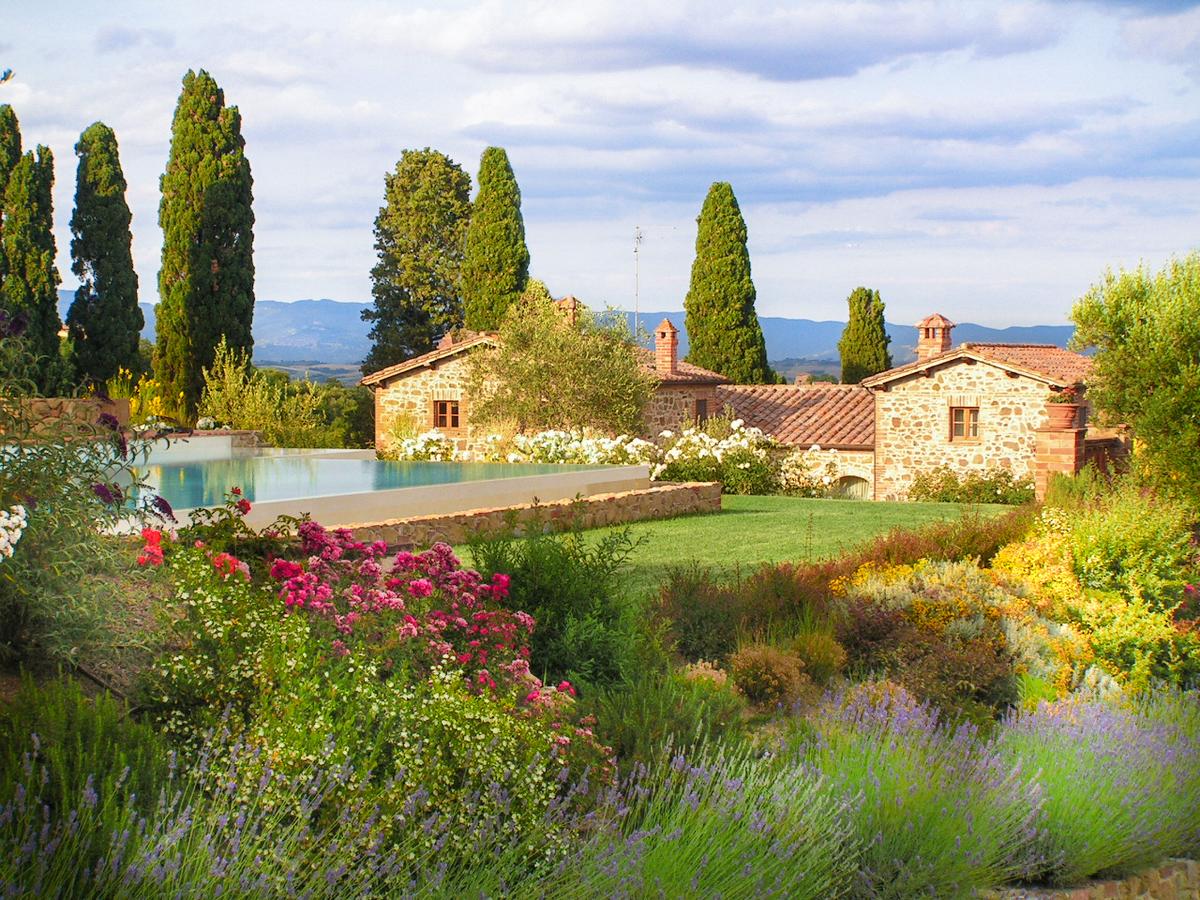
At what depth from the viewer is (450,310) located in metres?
38.4

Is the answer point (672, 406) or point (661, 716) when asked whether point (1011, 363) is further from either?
point (661, 716)

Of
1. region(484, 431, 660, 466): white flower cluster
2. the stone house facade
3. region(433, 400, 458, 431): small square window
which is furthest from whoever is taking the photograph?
region(433, 400, 458, 431): small square window

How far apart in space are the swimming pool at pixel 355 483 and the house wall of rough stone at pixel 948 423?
14.1 m

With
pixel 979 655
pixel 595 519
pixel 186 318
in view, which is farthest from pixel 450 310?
pixel 979 655

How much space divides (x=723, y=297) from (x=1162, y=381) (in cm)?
2282

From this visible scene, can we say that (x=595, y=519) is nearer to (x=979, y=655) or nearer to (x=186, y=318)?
(x=979, y=655)

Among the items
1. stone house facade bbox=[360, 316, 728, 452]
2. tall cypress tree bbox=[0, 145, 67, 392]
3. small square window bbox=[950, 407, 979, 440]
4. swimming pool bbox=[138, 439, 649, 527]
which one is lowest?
swimming pool bbox=[138, 439, 649, 527]

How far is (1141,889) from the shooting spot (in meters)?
4.87

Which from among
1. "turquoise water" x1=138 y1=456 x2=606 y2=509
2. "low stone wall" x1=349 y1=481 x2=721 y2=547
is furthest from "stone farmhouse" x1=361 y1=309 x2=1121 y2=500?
"low stone wall" x1=349 y1=481 x2=721 y2=547

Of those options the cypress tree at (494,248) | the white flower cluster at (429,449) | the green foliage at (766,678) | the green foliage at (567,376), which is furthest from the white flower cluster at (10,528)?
the cypress tree at (494,248)

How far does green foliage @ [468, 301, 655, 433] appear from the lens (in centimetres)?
2302

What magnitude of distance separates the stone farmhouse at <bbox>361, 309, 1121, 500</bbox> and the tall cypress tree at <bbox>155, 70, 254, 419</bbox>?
4.14 metres

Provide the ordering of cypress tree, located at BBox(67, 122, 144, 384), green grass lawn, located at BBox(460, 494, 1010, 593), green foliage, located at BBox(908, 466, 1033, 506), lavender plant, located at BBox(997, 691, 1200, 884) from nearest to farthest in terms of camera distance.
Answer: lavender plant, located at BBox(997, 691, 1200, 884), green grass lawn, located at BBox(460, 494, 1010, 593), cypress tree, located at BBox(67, 122, 144, 384), green foliage, located at BBox(908, 466, 1033, 506)

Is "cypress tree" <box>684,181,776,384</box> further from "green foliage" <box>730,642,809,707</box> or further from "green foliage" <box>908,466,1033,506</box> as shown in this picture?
"green foliage" <box>730,642,809,707</box>
